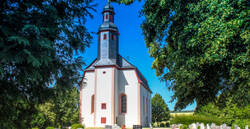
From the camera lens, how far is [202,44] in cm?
907

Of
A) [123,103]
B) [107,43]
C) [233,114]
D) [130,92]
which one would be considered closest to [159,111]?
[123,103]

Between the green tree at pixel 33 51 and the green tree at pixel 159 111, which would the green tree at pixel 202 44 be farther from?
the green tree at pixel 159 111

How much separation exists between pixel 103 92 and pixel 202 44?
76.8 feet

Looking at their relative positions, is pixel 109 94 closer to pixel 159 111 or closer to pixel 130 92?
pixel 130 92

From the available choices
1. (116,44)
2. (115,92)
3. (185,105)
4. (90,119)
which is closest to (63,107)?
(90,119)

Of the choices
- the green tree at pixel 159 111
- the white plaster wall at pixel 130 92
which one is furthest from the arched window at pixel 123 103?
the green tree at pixel 159 111

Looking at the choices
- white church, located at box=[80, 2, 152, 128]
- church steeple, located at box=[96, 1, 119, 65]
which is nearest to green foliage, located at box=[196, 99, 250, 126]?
white church, located at box=[80, 2, 152, 128]

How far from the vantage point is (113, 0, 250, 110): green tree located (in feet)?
27.6

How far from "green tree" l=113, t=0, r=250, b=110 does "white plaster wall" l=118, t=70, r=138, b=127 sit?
65.1 ft

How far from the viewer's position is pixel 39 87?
699 centimetres

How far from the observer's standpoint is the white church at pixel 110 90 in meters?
30.3

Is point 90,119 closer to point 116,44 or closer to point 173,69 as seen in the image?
point 116,44

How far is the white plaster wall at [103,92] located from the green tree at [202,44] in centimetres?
1875

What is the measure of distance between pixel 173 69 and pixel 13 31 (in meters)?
7.65
